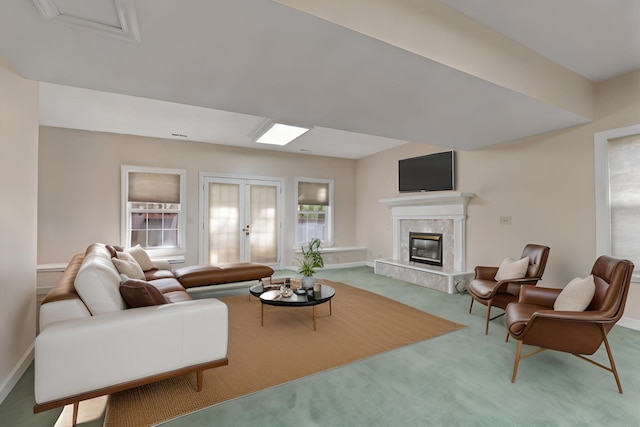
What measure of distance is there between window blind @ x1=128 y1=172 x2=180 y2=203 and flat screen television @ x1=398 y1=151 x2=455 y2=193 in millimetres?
4612

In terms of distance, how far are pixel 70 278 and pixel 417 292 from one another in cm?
432

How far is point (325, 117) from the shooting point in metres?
3.36

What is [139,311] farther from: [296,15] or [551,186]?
[551,186]

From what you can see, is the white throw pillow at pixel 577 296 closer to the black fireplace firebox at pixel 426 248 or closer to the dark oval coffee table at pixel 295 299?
the dark oval coffee table at pixel 295 299

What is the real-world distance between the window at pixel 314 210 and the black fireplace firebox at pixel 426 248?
217 centimetres

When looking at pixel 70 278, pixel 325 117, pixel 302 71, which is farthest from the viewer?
pixel 325 117

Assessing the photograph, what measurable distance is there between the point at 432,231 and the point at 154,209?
541cm

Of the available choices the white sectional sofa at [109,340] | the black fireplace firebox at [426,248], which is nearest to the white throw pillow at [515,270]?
the black fireplace firebox at [426,248]

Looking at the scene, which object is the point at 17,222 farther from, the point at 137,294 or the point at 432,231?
the point at 432,231

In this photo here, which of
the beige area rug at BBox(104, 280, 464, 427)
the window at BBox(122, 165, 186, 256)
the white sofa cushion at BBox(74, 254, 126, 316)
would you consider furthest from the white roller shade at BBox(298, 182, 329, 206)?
the white sofa cushion at BBox(74, 254, 126, 316)

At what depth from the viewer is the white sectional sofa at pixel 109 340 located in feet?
4.91

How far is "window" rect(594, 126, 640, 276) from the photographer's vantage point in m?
3.12

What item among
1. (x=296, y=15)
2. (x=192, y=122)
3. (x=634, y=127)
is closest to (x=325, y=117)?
(x=296, y=15)

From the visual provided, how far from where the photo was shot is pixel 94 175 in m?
5.08
